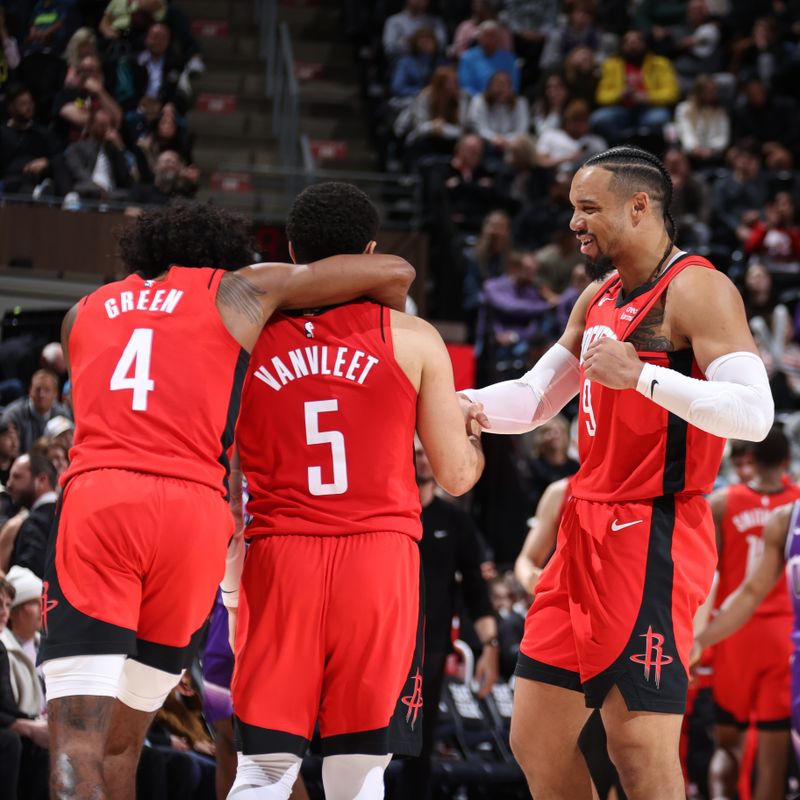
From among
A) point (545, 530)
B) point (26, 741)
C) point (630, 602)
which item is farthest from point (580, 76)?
point (630, 602)

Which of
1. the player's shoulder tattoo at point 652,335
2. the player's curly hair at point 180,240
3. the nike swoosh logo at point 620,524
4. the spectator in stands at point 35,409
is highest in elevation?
the player's curly hair at point 180,240

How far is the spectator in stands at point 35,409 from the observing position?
8336mm

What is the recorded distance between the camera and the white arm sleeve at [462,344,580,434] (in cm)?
460

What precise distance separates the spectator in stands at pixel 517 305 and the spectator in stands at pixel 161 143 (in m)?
2.81

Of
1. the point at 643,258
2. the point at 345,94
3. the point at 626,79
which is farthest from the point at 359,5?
the point at 643,258

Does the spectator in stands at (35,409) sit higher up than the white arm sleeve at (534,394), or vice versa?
the white arm sleeve at (534,394)

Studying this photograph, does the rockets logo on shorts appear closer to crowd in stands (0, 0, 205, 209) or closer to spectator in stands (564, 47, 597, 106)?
crowd in stands (0, 0, 205, 209)

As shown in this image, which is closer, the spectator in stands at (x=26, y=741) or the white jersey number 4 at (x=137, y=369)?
the white jersey number 4 at (x=137, y=369)

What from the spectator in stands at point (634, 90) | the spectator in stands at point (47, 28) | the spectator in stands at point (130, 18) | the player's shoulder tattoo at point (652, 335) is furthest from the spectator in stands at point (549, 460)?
the player's shoulder tattoo at point (652, 335)

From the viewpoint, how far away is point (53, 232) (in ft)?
32.5

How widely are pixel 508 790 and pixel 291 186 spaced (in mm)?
6293

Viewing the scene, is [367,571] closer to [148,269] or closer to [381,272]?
[381,272]

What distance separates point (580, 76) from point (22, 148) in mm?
6683

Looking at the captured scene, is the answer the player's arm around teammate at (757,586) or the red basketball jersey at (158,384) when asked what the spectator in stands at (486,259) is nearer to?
the player's arm around teammate at (757,586)
